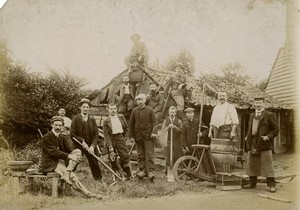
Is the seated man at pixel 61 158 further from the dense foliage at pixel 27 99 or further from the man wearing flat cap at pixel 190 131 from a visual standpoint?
the man wearing flat cap at pixel 190 131

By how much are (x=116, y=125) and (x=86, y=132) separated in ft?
1.50

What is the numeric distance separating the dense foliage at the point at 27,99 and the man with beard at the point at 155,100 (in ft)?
3.66

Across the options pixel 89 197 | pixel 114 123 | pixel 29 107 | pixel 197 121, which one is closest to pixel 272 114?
pixel 197 121

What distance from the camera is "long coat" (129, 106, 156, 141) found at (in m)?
7.47

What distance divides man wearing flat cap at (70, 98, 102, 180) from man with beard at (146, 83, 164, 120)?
0.90m

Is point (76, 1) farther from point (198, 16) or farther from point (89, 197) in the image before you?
point (89, 197)

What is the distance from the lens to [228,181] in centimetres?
759

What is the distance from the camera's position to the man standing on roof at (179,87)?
24.9 feet

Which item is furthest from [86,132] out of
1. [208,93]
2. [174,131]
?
[208,93]

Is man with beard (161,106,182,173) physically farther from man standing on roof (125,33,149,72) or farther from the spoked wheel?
man standing on roof (125,33,149,72)

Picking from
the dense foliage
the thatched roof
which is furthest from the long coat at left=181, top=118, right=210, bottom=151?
the dense foliage

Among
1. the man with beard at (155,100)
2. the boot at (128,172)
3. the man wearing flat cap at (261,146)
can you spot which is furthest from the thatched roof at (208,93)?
the boot at (128,172)

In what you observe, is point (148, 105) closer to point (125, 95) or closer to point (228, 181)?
point (125, 95)

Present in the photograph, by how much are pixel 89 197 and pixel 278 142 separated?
3.00m
